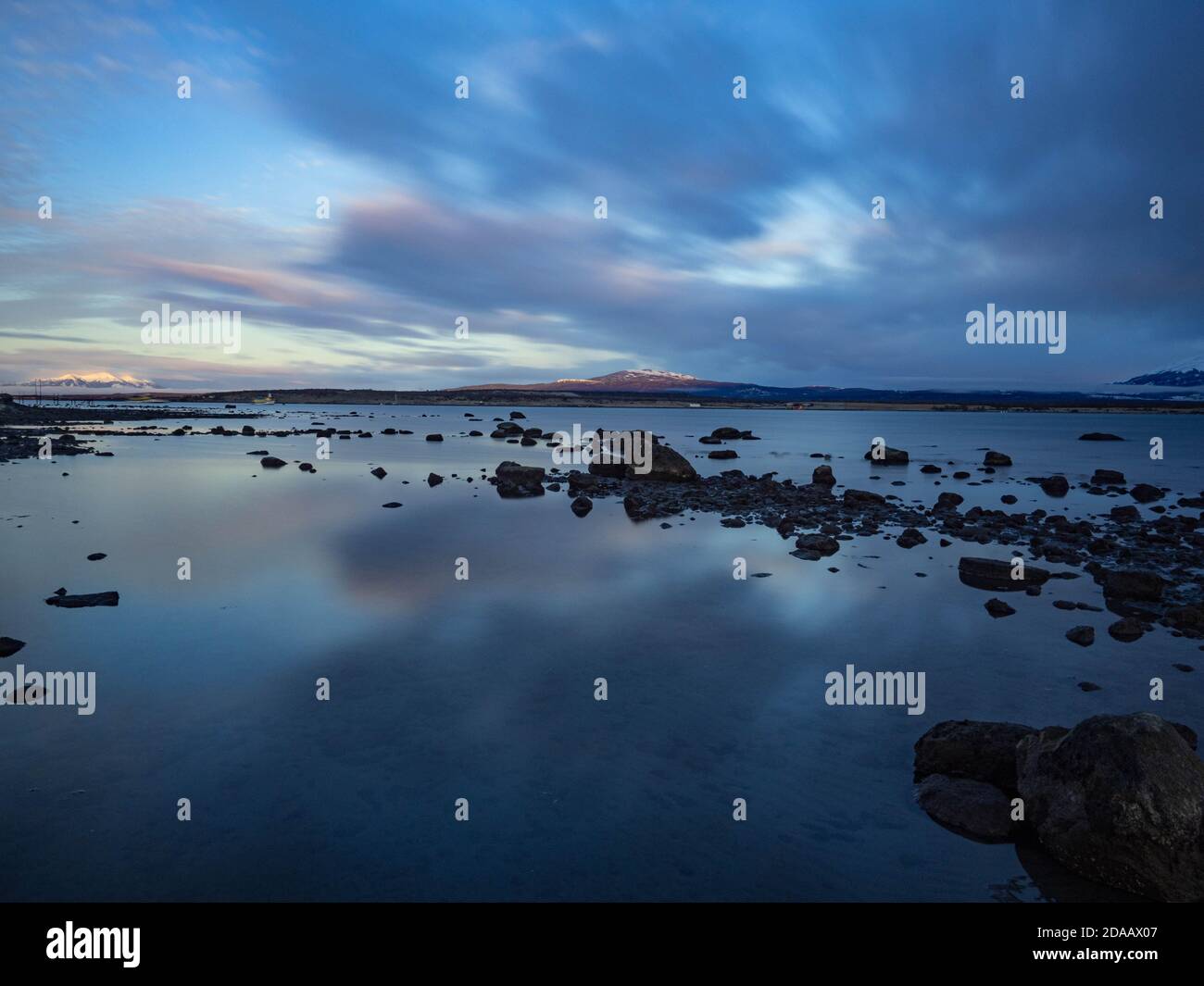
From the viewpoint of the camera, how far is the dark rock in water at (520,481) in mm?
35312

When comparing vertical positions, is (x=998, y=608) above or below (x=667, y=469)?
below

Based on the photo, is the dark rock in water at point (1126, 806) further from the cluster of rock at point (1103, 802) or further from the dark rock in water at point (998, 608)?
the dark rock in water at point (998, 608)

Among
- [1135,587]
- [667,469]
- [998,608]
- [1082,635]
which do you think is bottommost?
[1082,635]

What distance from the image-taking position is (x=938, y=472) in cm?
4812

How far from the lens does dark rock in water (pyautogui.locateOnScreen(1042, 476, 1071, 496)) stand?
3704cm

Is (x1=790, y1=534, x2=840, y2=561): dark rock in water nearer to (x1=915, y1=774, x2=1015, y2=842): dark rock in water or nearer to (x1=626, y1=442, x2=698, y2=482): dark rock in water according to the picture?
(x1=915, y1=774, x2=1015, y2=842): dark rock in water

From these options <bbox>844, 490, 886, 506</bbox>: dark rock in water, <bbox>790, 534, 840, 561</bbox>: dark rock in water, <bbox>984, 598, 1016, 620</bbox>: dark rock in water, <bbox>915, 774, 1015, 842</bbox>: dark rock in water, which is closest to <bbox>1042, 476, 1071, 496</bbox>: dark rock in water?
<bbox>844, 490, 886, 506</bbox>: dark rock in water

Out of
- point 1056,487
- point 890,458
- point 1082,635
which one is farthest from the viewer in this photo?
point 890,458

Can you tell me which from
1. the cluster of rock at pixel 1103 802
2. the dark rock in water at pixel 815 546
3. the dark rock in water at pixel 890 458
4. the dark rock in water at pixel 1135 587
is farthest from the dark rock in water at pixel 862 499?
the dark rock in water at pixel 890 458

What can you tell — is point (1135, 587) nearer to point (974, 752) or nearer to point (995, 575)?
point (995, 575)

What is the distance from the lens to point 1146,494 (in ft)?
117

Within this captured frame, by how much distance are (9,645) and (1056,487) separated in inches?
1731

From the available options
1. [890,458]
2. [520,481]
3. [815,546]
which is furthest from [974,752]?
[890,458]
